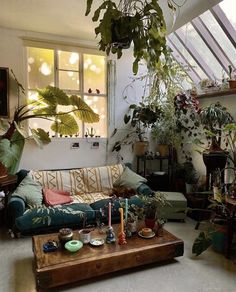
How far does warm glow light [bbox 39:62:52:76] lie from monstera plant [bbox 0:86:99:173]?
24.7 inches

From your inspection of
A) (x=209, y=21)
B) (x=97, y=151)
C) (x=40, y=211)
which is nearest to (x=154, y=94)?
(x=209, y=21)

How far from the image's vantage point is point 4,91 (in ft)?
12.1

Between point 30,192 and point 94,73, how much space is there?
91.2 inches

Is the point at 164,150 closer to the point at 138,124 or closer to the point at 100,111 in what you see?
the point at 138,124

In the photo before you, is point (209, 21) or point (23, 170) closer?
point (209, 21)

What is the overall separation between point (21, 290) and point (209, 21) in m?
3.82

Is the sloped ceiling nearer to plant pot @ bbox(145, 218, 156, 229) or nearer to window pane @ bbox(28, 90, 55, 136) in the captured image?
window pane @ bbox(28, 90, 55, 136)

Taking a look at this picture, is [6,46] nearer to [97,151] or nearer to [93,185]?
[97,151]

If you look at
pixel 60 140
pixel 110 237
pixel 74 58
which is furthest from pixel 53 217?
pixel 74 58

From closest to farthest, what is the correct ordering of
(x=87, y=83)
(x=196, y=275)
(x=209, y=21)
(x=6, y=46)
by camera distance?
(x=196, y=275) → (x=209, y=21) → (x=6, y=46) → (x=87, y=83)

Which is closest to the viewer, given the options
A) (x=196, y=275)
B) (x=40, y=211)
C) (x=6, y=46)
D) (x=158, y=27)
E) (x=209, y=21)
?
(x=158, y=27)

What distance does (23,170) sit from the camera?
370 cm

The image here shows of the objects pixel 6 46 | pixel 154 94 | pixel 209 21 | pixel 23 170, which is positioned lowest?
pixel 23 170

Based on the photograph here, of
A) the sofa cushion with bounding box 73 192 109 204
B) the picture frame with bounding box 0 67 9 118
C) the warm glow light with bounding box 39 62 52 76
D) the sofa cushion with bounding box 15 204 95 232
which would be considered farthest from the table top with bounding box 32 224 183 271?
the warm glow light with bounding box 39 62 52 76
